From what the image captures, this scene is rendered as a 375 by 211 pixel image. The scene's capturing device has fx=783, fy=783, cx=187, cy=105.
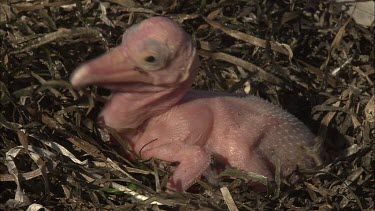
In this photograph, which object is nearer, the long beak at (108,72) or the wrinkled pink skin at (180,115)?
the long beak at (108,72)

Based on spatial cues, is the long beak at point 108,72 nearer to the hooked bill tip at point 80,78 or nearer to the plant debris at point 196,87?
the hooked bill tip at point 80,78

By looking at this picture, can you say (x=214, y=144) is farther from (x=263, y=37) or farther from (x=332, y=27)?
(x=332, y=27)

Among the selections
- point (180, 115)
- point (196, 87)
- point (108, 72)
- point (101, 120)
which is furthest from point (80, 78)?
point (196, 87)

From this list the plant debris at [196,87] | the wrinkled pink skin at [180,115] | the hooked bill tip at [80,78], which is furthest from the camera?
the plant debris at [196,87]

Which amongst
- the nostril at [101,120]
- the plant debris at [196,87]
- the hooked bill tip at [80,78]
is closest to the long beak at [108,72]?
the hooked bill tip at [80,78]

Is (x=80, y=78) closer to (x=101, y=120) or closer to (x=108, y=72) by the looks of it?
(x=108, y=72)

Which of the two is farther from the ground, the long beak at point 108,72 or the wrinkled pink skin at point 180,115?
the long beak at point 108,72
